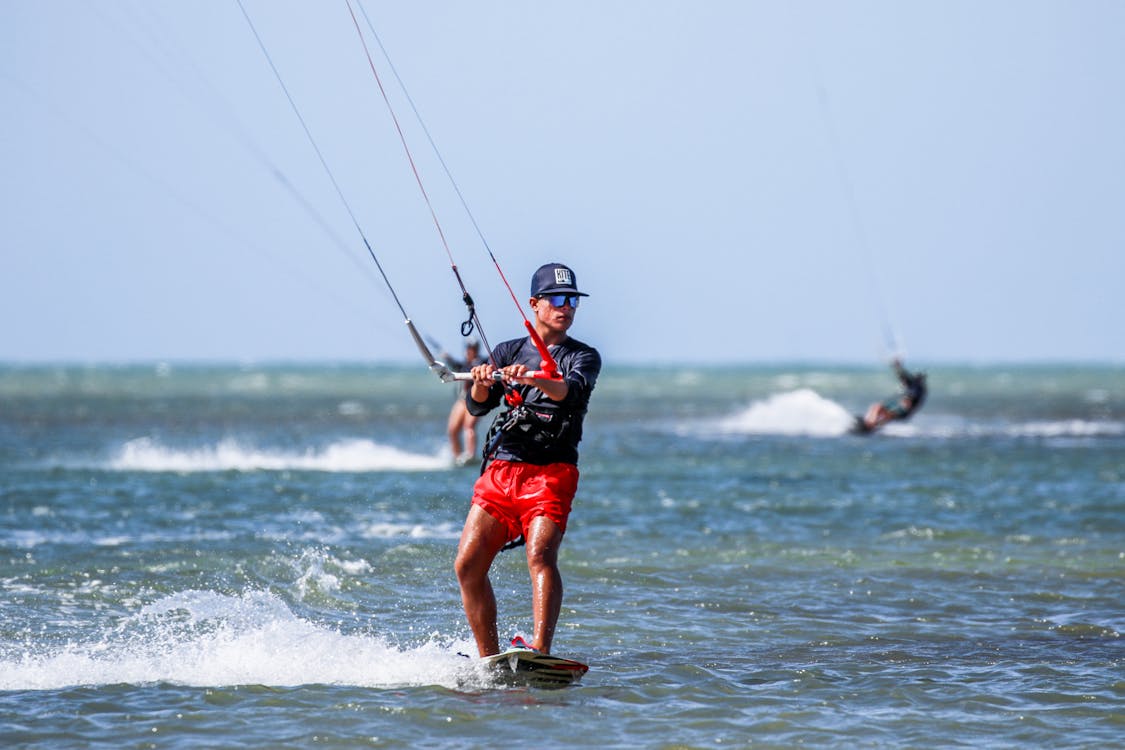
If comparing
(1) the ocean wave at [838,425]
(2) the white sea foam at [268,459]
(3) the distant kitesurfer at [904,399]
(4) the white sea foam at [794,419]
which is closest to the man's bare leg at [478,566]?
(2) the white sea foam at [268,459]

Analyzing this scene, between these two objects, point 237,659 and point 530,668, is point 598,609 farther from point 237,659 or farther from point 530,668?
point 237,659

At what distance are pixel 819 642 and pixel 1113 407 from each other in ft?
162

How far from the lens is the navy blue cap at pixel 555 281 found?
7543mm

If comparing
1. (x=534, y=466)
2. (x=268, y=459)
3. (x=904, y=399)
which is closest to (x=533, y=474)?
(x=534, y=466)

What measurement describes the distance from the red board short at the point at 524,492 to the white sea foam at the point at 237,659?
919 millimetres

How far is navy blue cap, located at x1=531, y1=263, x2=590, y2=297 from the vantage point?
7.54m

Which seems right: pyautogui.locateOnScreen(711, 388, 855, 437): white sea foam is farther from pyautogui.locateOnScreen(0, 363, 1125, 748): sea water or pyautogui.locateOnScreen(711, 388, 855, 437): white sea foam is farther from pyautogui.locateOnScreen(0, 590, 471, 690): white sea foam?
pyautogui.locateOnScreen(0, 590, 471, 690): white sea foam

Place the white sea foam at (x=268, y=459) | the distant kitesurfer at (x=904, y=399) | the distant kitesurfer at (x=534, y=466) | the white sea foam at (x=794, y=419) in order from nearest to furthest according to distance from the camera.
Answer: the distant kitesurfer at (x=534, y=466) → the white sea foam at (x=268, y=459) → the distant kitesurfer at (x=904, y=399) → the white sea foam at (x=794, y=419)

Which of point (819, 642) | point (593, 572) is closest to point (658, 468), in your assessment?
point (593, 572)

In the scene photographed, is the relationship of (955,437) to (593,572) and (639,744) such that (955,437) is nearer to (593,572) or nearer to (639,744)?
(593,572)

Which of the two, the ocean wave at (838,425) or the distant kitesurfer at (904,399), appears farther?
the ocean wave at (838,425)

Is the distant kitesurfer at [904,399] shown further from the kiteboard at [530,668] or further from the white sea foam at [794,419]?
the kiteboard at [530,668]

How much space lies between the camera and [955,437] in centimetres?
3381

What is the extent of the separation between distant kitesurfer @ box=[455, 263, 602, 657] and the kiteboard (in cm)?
8
